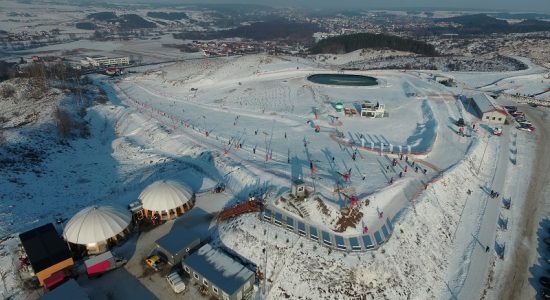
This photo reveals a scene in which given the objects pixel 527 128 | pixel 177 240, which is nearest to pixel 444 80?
pixel 527 128

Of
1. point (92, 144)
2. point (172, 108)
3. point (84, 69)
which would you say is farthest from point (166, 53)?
point (92, 144)

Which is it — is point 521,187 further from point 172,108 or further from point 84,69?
point 84,69

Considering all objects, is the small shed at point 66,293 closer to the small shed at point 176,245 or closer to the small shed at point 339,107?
the small shed at point 176,245

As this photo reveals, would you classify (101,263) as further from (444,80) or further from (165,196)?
(444,80)

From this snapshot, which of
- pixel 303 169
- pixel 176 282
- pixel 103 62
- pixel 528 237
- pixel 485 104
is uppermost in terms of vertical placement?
pixel 485 104

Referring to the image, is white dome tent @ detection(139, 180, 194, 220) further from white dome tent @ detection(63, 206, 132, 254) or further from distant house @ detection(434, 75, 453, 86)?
distant house @ detection(434, 75, 453, 86)

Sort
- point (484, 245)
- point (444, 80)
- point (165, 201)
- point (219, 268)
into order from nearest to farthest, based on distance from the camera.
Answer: point (219, 268)
point (484, 245)
point (165, 201)
point (444, 80)

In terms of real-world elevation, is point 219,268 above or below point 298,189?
below
